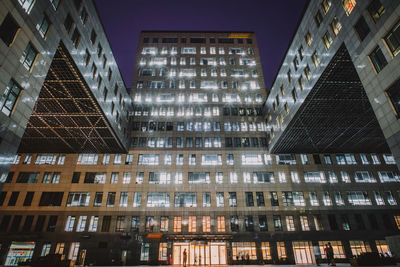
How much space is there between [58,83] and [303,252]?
42986 millimetres

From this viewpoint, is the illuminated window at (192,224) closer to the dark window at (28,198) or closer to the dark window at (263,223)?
the dark window at (263,223)

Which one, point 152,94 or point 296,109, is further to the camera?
point 152,94

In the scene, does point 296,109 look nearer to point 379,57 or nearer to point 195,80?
point 379,57

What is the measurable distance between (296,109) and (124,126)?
96.2 ft

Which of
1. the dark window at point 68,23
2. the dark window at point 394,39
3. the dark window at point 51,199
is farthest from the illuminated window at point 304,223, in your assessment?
the dark window at point 68,23

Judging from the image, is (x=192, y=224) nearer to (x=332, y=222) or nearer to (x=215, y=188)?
(x=215, y=188)

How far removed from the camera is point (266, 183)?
40906 mm

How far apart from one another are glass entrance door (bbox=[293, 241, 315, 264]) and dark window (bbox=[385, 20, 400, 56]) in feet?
105

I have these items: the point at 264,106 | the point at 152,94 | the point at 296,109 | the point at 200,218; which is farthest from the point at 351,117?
the point at 152,94

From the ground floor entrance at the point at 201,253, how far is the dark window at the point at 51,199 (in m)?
21.7

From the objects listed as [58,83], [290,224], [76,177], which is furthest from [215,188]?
[58,83]

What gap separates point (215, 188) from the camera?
4031 centimetres

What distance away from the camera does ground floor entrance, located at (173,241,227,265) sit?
35938mm

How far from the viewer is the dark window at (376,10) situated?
16.8 metres
